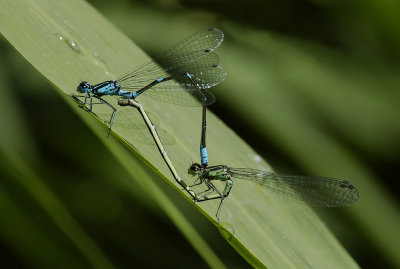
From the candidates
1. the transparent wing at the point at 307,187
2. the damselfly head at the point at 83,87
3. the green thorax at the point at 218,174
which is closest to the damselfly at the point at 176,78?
the damselfly head at the point at 83,87

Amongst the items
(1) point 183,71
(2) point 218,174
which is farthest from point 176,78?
(2) point 218,174

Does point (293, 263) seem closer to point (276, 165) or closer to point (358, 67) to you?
point (276, 165)

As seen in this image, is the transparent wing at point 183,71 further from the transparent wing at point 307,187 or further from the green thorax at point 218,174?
the transparent wing at point 307,187

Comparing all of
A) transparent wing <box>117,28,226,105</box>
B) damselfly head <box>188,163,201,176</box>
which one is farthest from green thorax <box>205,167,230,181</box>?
transparent wing <box>117,28,226,105</box>

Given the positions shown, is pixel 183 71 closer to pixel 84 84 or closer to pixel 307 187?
pixel 84 84

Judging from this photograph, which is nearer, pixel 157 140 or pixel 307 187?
pixel 157 140

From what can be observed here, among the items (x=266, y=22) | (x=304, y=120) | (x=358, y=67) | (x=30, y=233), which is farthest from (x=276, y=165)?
(x=30, y=233)

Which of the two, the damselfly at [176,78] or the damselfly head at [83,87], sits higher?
the damselfly at [176,78]
